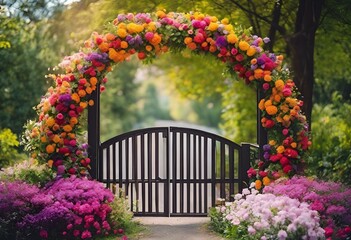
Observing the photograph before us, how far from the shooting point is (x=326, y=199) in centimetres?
864

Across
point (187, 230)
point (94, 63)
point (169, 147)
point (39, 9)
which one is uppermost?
point (39, 9)

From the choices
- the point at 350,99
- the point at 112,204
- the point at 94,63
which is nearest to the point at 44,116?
the point at 94,63

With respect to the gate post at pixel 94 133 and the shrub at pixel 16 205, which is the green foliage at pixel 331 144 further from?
the shrub at pixel 16 205

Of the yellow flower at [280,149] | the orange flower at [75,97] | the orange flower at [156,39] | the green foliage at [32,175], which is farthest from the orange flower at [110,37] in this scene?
the yellow flower at [280,149]

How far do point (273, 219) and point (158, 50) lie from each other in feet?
11.8

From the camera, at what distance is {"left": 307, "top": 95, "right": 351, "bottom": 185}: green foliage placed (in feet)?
45.9

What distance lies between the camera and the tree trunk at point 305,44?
12977 millimetres

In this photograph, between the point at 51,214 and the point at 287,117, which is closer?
the point at 51,214

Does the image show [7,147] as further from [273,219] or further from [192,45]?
[273,219]

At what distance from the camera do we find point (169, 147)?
10.7 m

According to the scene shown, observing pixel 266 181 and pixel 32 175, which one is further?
pixel 32 175

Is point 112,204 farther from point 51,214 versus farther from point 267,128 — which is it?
point 267,128

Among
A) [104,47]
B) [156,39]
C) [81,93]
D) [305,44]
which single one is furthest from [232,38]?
[305,44]

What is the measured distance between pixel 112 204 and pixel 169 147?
157 centimetres
